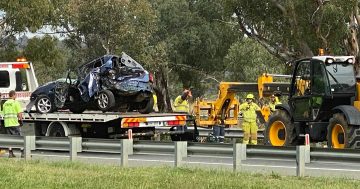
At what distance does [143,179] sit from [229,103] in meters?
12.1

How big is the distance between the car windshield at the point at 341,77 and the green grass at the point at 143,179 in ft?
14.9

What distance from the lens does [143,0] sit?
45.1m

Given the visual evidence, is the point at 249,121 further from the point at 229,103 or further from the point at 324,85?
the point at 324,85

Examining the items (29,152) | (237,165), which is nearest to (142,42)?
(29,152)

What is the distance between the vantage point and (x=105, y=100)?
1983cm

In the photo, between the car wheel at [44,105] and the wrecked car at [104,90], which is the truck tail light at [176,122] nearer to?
the wrecked car at [104,90]

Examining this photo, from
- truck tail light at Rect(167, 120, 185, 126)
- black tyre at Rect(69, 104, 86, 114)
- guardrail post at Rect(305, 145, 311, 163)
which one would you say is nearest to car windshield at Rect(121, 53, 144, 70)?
black tyre at Rect(69, 104, 86, 114)

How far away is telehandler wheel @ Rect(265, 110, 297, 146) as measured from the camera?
59.1ft

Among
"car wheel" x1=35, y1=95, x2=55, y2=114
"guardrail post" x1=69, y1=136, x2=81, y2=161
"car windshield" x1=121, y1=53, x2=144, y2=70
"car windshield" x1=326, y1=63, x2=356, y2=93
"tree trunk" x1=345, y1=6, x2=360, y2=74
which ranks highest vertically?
"tree trunk" x1=345, y1=6, x2=360, y2=74

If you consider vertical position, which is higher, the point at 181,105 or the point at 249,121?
the point at 181,105

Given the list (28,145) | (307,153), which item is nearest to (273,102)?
(28,145)

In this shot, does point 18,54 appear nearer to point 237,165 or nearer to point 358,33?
point 358,33

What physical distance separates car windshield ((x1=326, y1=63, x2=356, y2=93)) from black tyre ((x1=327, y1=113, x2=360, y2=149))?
0.77 m

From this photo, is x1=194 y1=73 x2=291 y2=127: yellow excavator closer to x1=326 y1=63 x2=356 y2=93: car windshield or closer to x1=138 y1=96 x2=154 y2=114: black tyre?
x1=138 y1=96 x2=154 y2=114: black tyre
